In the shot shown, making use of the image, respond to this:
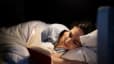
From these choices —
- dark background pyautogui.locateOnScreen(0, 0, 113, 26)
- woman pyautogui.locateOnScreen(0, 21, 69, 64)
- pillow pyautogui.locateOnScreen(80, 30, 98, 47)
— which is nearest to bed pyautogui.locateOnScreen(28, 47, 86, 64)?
woman pyautogui.locateOnScreen(0, 21, 69, 64)

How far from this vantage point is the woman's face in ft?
4.21

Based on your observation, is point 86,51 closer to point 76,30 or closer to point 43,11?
point 76,30

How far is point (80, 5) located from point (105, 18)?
347 millimetres

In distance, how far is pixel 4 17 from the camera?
1.46m

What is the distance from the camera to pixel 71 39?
4.26 ft

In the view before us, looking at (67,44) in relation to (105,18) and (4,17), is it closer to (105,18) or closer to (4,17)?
(105,18)

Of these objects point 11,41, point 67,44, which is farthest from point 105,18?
point 11,41

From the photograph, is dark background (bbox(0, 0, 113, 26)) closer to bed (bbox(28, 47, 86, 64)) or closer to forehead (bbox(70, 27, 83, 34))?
forehead (bbox(70, 27, 83, 34))

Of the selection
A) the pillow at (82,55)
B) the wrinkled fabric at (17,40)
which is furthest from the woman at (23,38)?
the pillow at (82,55)

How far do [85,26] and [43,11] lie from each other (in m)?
0.31

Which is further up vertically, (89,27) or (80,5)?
(80,5)

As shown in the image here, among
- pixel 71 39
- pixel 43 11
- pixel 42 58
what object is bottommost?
pixel 42 58

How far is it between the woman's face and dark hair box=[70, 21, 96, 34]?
0.08 ft

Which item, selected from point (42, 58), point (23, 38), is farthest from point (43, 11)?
point (42, 58)
